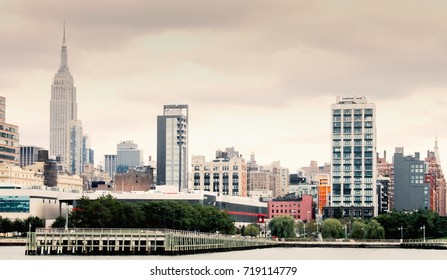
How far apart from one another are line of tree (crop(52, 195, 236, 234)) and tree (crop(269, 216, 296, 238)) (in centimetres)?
2233

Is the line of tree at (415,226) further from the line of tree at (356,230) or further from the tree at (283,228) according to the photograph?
the tree at (283,228)

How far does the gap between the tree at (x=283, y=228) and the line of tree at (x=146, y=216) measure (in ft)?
73.3

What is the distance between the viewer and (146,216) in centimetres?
14600

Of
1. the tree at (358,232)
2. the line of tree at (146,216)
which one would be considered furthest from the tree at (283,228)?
the line of tree at (146,216)

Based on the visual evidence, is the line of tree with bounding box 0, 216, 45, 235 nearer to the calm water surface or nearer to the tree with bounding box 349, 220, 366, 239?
the calm water surface

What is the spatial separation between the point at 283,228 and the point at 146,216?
4436 centimetres

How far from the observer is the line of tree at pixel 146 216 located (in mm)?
133375

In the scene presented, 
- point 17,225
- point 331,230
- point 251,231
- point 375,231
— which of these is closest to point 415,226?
point 375,231

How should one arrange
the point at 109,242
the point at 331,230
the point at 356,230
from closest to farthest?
the point at 109,242
the point at 356,230
the point at 331,230

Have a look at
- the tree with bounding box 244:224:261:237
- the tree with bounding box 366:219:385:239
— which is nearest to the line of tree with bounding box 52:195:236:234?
the tree with bounding box 244:224:261:237

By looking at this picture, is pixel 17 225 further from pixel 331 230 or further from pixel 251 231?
pixel 331 230

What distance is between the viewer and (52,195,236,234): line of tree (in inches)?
5251
